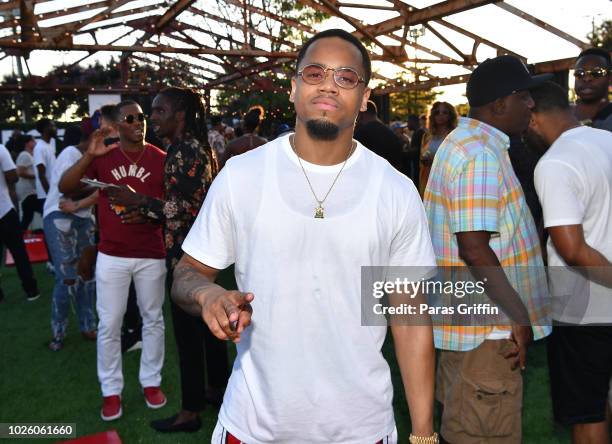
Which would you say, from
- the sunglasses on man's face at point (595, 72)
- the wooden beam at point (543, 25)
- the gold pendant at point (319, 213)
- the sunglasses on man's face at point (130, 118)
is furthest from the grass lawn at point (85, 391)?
the wooden beam at point (543, 25)

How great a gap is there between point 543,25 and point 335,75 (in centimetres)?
1031

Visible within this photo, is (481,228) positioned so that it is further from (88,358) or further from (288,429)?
(88,358)

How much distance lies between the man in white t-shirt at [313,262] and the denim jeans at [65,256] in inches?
172

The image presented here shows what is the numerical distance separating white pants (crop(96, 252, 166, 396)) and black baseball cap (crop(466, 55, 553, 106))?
258cm

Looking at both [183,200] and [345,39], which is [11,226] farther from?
[345,39]

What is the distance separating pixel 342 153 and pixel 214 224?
1.66 feet

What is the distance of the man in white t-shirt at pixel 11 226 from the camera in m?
7.50

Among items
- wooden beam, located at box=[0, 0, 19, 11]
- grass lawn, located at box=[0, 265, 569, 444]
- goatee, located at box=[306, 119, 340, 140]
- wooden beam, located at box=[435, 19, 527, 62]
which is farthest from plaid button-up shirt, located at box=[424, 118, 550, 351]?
wooden beam, located at box=[0, 0, 19, 11]

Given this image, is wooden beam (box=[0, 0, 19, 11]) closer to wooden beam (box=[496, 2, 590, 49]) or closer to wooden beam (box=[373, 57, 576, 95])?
wooden beam (box=[373, 57, 576, 95])

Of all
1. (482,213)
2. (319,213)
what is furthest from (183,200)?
(319,213)

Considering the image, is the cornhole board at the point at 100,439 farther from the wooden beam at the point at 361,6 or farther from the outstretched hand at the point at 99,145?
the wooden beam at the point at 361,6

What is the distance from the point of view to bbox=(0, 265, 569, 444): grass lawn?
4.29 meters

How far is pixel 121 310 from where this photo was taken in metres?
4.39

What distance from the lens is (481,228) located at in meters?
2.64
